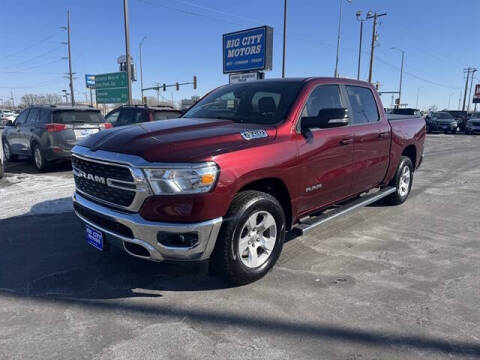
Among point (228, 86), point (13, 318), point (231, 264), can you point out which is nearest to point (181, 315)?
point (231, 264)

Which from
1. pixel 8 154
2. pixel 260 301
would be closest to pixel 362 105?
pixel 260 301

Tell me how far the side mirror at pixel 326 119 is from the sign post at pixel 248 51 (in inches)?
512

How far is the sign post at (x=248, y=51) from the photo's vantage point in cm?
1679

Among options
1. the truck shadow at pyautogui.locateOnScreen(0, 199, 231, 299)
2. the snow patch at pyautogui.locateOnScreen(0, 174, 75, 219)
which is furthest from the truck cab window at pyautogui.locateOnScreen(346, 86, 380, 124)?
the snow patch at pyautogui.locateOnScreen(0, 174, 75, 219)

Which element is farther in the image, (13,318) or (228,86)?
(228,86)

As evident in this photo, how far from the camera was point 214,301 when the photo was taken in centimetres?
314

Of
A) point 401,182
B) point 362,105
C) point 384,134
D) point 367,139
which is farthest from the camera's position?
point 401,182

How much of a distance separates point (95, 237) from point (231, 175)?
1393 mm

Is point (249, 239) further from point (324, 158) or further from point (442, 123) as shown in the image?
point (442, 123)

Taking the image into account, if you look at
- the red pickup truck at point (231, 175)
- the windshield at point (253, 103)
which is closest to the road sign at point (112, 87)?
the windshield at point (253, 103)

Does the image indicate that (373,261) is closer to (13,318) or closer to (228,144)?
(228,144)

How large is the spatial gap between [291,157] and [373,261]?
5.03 feet

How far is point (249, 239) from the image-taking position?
11.0 ft

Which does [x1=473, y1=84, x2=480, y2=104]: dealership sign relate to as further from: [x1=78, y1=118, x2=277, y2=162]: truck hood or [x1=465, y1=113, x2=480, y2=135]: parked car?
[x1=78, y1=118, x2=277, y2=162]: truck hood
